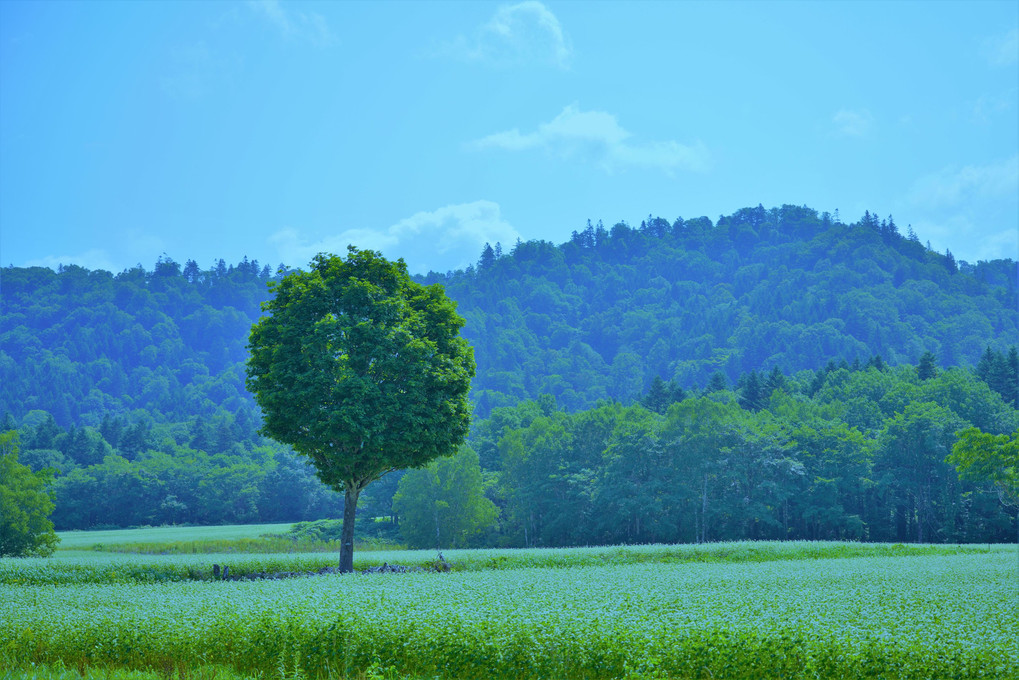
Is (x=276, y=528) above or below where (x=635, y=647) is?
below

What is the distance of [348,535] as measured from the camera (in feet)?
104

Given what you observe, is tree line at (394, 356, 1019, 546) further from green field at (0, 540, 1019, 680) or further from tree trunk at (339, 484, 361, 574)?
green field at (0, 540, 1019, 680)

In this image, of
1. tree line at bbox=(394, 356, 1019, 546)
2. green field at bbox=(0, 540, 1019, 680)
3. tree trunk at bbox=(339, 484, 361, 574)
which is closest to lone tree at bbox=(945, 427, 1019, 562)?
tree line at bbox=(394, 356, 1019, 546)

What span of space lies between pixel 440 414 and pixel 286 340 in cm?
714

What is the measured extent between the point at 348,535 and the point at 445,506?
45.7 m

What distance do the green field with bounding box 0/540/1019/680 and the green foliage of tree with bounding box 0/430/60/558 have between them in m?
24.9

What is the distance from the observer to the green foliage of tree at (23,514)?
4397 cm

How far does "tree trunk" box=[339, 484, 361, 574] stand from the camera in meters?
31.0

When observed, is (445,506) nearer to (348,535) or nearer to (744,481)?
(744,481)

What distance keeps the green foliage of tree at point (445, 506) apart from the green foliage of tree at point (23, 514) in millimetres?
36446

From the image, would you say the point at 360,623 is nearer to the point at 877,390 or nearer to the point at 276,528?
the point at 276,528

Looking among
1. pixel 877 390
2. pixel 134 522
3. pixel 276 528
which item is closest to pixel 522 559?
pixel 276 528

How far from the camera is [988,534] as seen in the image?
66750 millimetres

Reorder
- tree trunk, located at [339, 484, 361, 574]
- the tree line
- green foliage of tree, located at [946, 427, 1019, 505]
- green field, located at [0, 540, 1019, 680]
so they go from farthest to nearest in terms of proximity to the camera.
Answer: the tree line → green foliage of tree, located at [946, 427, 1019, 505] → tree trunk, located at [339, 484, 361, 574] → green field, located at [0, 540, 1019, 680]
